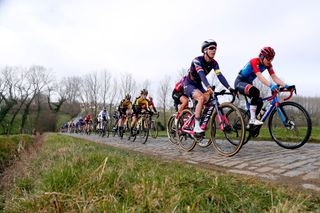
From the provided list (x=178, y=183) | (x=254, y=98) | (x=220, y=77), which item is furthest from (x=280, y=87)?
(x=178, y=183)

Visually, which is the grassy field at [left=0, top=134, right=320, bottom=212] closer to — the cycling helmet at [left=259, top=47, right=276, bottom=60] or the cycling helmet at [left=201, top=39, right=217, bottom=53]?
the cycling helmet at [left=201, top=39, right=217, bottom=53]

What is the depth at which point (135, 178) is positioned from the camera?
2.43 metres

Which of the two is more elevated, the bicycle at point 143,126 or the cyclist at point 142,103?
the cyclist at point 142,103

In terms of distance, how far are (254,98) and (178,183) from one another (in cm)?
389

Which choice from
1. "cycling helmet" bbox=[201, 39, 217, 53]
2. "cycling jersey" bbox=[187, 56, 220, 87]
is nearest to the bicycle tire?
"cycling jersey" bbox=[187, 56, 220, 87]

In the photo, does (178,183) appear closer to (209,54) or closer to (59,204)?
(59,204)

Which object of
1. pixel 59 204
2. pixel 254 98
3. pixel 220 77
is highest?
pixel 220 77

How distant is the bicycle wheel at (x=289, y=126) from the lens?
5078 mm

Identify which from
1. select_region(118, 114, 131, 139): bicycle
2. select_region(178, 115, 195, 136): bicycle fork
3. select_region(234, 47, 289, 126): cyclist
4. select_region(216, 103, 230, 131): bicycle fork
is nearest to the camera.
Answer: select_region(216, 103, 230, 131): bicycle fork

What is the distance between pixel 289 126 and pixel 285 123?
0.36ft

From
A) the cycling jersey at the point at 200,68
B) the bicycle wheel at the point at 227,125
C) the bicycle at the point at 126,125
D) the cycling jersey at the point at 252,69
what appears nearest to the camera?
the bicycle wheel at the point at 227,125

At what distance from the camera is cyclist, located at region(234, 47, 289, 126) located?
538 cm

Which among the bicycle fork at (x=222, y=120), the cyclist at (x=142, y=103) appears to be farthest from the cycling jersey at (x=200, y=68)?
the cyclist at (x=142, y=103)

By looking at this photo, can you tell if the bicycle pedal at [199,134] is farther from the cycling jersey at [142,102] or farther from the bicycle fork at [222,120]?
the cycling jersey at [142,102]
